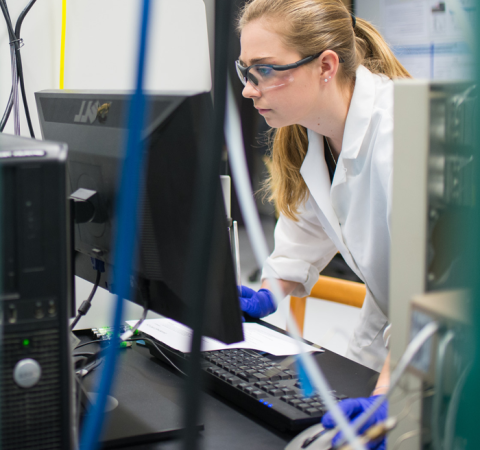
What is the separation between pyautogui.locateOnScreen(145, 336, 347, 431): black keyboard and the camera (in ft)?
2.49

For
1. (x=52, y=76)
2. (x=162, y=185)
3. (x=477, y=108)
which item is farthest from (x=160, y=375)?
(x=52, y=76)

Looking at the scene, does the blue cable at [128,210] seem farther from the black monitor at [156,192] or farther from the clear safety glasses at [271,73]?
the clear safety glasses at [271,73]

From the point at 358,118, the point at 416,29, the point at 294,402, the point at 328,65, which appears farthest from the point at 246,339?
the point at 416,29

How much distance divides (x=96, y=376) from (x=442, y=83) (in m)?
0.72

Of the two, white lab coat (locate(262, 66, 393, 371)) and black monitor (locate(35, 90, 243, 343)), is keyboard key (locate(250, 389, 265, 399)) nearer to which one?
black monitor (locate(35, 90, 243, 343))

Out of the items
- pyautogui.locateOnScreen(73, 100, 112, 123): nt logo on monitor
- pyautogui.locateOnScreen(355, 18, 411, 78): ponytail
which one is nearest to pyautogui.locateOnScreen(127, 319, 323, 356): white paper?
pyautogui.locateOnScreen(73, 100, 112, 123): nt logo on monitor

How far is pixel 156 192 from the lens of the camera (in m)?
0.71

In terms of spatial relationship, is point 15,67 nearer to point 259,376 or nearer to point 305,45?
point 305,45

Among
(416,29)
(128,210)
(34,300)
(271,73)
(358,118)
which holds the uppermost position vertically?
(416,29)

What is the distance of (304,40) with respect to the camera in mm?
1263

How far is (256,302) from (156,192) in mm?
639

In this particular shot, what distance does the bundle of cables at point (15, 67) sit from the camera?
4.32 ft

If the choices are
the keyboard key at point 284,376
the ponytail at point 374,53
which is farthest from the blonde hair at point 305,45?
the keyboard key at point 284,376

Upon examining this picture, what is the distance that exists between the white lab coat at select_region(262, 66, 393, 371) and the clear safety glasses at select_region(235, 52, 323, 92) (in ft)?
0.49
